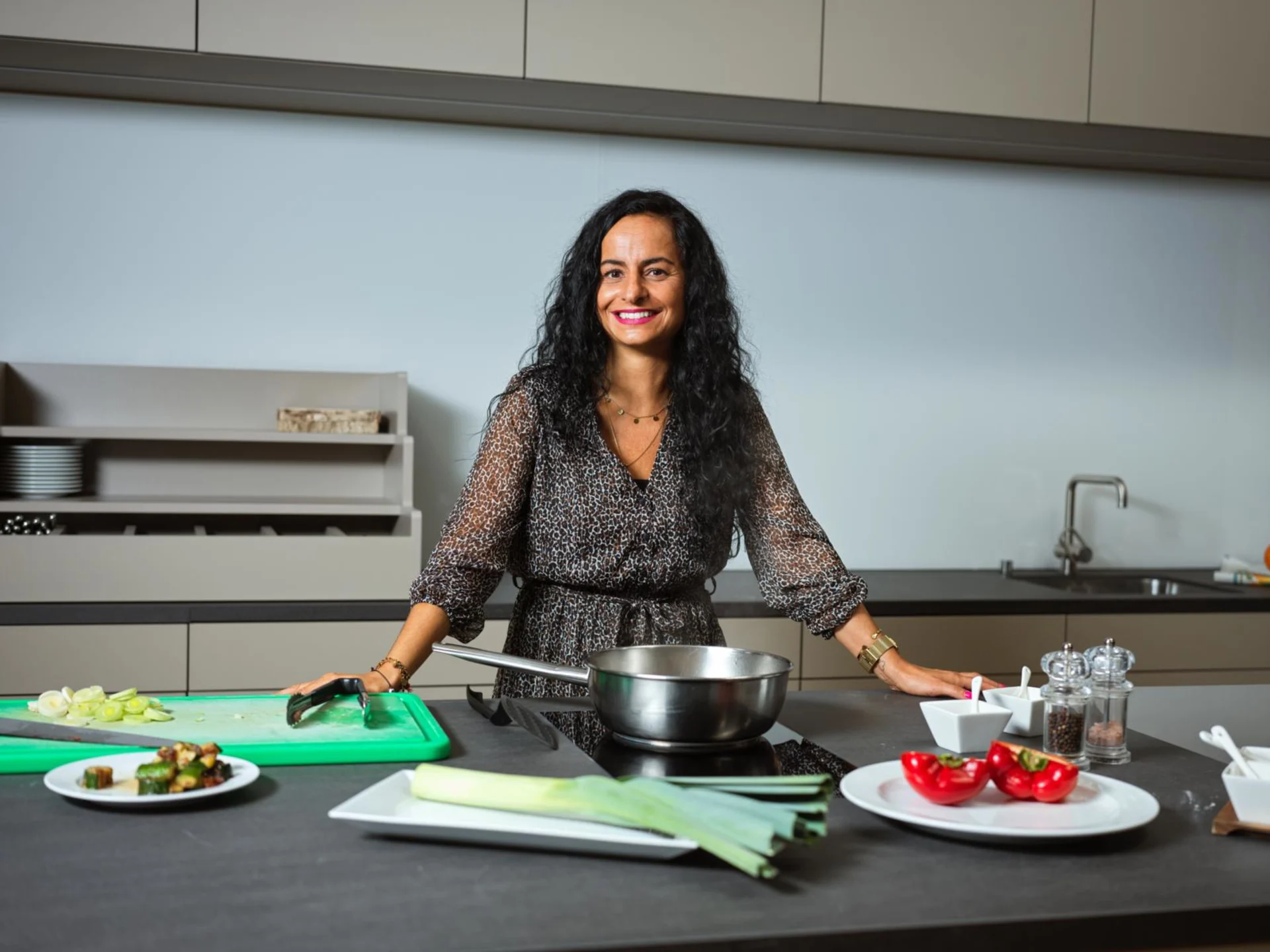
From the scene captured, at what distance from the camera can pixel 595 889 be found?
912 millimetres

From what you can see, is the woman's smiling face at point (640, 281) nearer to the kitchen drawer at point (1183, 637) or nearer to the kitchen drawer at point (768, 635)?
the kitchen drawer at point (768, 635)

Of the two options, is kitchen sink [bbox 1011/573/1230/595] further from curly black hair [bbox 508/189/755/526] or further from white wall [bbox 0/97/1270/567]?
curly black hair [bbox 508/189/755/526]

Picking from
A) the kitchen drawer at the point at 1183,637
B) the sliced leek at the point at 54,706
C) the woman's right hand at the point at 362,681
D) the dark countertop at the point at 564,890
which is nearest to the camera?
the dark countertop at the point at 564,890

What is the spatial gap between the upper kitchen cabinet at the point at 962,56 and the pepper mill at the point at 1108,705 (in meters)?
1.90

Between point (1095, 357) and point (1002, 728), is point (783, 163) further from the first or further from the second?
point (1002, 728)

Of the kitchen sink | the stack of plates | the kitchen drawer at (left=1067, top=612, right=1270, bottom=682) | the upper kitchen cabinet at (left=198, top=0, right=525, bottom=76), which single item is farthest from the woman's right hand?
the kitchen sink

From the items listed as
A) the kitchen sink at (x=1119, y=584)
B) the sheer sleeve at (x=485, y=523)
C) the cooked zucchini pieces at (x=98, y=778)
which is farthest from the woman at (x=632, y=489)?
the kitchen sink at (x=1119, y=584)

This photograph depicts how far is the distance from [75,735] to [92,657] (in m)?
1.35

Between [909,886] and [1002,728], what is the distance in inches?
17.7

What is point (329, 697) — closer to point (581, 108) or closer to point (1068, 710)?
point (1068, 710)

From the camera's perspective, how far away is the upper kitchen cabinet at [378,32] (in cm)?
258

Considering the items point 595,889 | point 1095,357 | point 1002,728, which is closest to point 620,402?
point 1002,728

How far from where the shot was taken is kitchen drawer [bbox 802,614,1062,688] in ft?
9.33

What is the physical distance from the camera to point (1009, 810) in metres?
1.08
